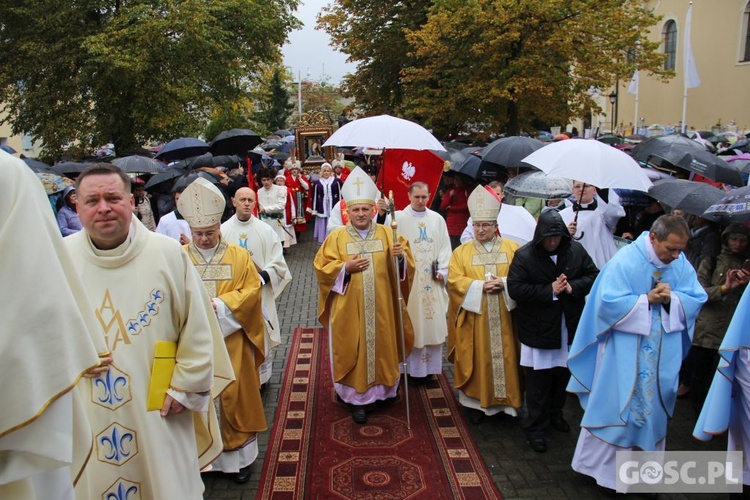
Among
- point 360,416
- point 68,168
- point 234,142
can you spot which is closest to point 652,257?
point 360,416

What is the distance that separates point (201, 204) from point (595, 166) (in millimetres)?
3568

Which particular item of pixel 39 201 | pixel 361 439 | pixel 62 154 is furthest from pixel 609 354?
pixel 62 154

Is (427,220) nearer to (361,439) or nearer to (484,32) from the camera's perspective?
(361,439)

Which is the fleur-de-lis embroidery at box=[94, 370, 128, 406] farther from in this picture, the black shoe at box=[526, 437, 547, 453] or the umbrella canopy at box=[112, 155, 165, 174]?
the umbrella canopy at box=[112, 155, 165, 174]

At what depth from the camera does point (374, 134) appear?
20.0 ft

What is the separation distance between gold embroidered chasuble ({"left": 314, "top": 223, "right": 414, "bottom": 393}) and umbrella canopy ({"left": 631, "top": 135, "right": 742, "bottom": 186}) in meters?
3.56

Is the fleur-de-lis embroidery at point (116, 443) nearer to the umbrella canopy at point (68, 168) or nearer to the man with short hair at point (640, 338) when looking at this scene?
the man with short hair at point (640, 338)

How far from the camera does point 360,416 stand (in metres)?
5.86

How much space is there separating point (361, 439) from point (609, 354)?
7.48ft

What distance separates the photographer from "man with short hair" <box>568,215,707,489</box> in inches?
171

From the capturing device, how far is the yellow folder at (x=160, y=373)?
3.08 meters

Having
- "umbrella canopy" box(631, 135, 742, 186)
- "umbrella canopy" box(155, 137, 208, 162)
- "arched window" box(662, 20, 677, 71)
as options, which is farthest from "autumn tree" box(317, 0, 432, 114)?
"arched window" box(662, 20, 677, 71)

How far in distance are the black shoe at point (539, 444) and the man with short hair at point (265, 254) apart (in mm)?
2589

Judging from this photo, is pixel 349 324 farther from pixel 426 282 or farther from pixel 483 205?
pixel 483 205
